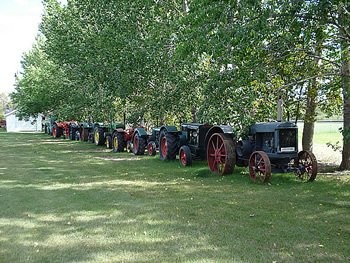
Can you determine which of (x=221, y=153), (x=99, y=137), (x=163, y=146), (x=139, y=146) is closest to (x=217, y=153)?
(x=221, y=153)

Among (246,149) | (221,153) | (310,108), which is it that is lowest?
(221,153)

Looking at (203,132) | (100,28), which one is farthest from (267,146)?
(100,28)

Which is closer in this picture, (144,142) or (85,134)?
(144,142)

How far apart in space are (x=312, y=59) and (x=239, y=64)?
11.0ft

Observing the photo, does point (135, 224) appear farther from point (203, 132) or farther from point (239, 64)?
point (203, 132)

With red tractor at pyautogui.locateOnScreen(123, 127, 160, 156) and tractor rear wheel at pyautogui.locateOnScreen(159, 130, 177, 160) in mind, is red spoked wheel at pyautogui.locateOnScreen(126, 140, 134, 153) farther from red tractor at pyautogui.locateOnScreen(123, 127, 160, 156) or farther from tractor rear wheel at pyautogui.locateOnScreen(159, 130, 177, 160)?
tractor rear wheel at pyautogui.locateOnScreen(159, 130, 177, 160)

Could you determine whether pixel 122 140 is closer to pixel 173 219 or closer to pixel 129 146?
pixel 129 146

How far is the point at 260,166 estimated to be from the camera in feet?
27.9

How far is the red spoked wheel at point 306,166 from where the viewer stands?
8.34 meters

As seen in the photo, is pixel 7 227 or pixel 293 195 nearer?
pixel 7 227

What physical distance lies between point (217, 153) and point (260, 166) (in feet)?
4.96

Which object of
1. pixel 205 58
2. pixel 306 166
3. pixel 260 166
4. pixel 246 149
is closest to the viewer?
pixel 260 166

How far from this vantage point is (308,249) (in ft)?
14.0

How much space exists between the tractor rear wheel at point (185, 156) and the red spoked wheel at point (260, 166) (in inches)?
116
